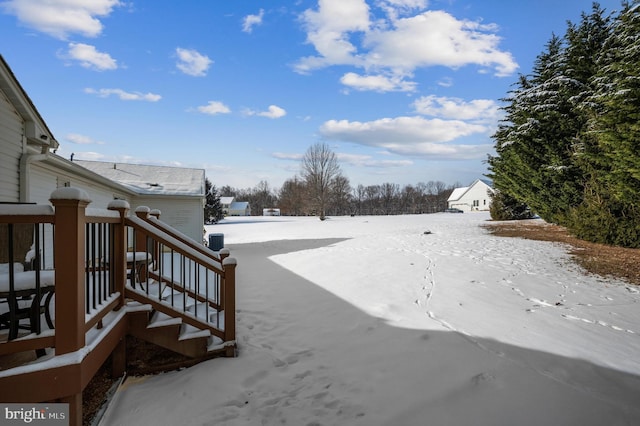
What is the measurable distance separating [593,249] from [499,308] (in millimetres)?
6999

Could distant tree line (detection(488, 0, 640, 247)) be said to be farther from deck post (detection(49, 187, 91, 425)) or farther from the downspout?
the downspout

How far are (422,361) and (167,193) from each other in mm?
13135

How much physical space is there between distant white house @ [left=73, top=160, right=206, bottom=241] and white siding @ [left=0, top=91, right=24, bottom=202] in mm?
7185

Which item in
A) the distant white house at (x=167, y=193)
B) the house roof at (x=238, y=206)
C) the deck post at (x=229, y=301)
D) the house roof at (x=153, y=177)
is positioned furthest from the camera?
the house roof at (x=238, y=206)

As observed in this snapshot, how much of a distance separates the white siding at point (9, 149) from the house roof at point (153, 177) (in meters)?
7.80

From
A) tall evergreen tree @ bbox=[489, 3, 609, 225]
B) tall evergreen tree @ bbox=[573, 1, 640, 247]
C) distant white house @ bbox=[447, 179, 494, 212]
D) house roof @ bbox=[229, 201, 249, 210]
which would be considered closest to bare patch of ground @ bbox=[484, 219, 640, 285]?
tall evergreen tree @ bbox=[573, 1, 640, 247]

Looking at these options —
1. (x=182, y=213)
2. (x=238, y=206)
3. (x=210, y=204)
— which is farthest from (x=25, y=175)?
(x=238, y=206)

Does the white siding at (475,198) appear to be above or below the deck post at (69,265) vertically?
above

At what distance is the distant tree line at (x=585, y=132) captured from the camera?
7363mm

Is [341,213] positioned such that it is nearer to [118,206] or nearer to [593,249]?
[593,249]

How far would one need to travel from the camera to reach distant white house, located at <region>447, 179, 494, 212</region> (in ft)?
169

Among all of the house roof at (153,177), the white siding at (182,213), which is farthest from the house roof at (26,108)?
the white siding at (182,213)

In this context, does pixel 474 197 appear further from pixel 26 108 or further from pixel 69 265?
pixel 69 265

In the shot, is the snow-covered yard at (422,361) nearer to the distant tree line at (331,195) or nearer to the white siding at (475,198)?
the distant tree line at (331,195)
